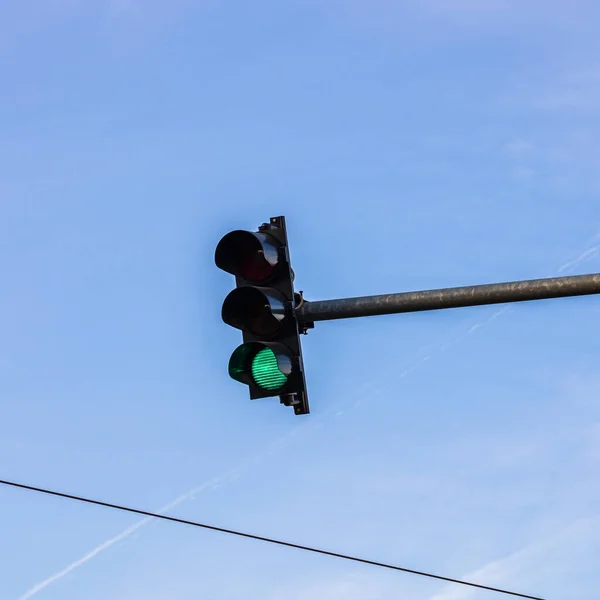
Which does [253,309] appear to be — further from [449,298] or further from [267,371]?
[449,298]

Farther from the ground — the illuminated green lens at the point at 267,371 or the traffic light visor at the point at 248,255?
the traffic light visor at the point at 248,255

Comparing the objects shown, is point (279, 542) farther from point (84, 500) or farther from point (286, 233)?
point (286, 233)

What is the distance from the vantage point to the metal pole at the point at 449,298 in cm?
530

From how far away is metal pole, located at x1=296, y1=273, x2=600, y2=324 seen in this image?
5301mm

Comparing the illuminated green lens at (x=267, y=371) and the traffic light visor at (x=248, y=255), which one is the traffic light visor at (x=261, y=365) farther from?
the traffic light visor at (x=248, y=255)

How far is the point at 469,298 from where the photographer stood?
18.0ft

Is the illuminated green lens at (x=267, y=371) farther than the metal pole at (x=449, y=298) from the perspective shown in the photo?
Yes

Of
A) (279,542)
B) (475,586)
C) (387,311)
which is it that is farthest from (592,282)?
(475,586)

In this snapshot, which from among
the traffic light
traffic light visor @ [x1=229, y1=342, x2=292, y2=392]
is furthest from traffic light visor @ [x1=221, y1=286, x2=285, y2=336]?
traffic light visor @ [x1=229, y1=342, x2=292, y2=392]

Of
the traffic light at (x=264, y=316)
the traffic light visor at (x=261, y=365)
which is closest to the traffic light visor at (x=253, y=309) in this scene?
the traffic light at (x=264, y=316)

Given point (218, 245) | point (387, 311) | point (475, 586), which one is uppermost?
point (218, 245)

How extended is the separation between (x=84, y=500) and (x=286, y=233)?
8.58 ft

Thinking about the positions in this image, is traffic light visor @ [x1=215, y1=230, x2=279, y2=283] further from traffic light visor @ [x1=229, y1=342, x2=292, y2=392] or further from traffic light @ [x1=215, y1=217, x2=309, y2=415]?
traffic light visor @ [x1=229, y1=342, x2=292, y2=392]

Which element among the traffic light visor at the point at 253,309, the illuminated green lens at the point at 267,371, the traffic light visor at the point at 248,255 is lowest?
the illuminated green lens at the point at 267,371
